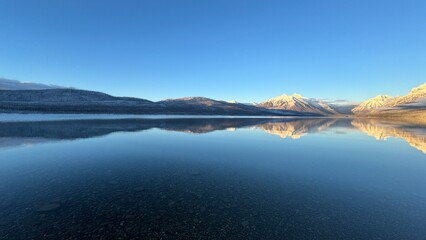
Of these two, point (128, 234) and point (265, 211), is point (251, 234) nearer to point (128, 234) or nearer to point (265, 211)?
point (265, 211)

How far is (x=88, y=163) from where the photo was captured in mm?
18578

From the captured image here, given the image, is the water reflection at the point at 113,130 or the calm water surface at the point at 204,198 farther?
the water reflection at the point at 113,130

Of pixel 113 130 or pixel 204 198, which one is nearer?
pixel 204 198

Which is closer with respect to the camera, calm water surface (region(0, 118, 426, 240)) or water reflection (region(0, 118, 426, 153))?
calm water surface (region(0, 118, 426, 240))

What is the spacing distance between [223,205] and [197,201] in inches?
57.8

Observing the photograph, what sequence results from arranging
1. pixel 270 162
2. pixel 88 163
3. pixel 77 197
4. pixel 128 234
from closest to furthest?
pixel 128 234 < pixel 77 197 < pixel 88 163 < pixel 270 162

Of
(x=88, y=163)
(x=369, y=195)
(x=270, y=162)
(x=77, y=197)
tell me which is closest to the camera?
(x=77, y=197)

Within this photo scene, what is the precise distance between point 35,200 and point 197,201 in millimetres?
8503

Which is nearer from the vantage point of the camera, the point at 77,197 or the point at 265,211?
the point at 265,211

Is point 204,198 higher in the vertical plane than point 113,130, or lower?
lower

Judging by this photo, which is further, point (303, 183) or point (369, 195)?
point (303, 183)

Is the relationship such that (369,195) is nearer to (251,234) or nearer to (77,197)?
(251,234)

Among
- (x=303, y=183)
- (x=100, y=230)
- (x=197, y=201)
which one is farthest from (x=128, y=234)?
(x=303, y=183)

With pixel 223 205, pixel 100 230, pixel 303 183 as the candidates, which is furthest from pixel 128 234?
pixel 303 183
